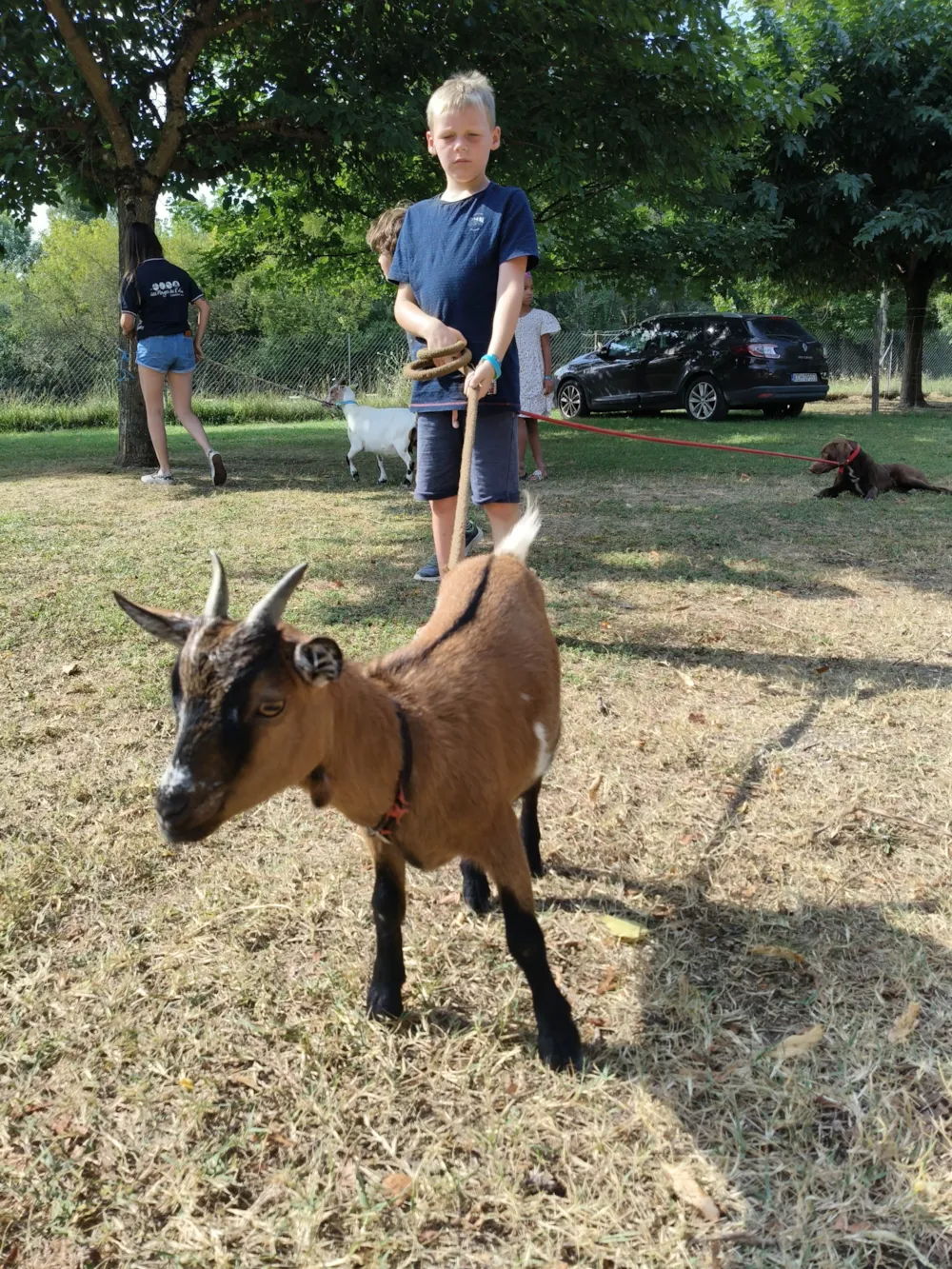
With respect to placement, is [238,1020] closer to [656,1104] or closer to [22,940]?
[22,940]

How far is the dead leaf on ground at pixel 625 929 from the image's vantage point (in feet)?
8.53

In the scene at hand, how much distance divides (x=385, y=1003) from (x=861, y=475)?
27.3 feet

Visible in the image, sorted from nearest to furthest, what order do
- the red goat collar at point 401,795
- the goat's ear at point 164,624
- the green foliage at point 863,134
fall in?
the goat's ear at point 164,624 → the red goat collar at point 401,795 → the green foliage at point 863,134

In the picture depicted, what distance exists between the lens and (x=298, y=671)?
175 centimetres

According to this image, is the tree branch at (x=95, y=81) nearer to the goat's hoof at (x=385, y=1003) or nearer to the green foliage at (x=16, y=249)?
the goat's hoof at (x=385, y=1003)

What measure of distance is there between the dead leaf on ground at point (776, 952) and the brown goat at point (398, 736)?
2.12 feet

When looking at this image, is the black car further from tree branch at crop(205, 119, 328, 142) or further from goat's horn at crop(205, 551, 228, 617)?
goat's horn at crop(205, 551, 228, 617)

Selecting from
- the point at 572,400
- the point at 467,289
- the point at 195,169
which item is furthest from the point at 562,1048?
the point at 572,400

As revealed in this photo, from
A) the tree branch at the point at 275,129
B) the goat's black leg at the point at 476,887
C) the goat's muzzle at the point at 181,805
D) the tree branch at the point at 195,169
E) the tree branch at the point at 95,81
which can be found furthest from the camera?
the tree branch at the point at 195,169

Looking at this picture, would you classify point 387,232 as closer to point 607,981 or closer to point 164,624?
point 164,624

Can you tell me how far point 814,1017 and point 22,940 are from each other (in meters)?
2.10

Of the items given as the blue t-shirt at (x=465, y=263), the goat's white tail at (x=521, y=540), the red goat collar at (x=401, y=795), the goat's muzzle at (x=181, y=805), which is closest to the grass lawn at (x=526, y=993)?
the red goat collar at (x=401, y=795)

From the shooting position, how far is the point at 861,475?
30.2 ft

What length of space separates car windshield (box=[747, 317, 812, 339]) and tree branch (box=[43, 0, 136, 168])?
11.5 metres
